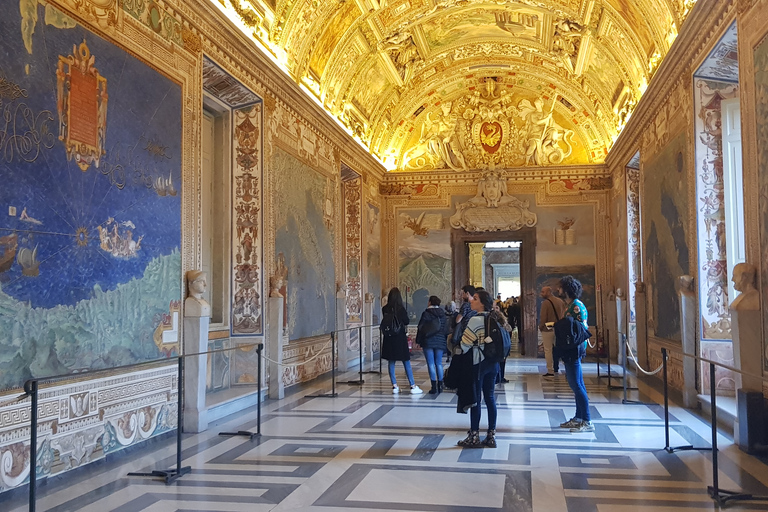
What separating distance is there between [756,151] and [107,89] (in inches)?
302

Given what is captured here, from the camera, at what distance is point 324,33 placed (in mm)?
14312

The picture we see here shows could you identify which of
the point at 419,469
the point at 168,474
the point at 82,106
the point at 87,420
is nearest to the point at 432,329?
the point at 419,469

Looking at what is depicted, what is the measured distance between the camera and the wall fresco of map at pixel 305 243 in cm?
1309

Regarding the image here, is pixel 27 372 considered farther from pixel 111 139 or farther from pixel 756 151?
pixel 756 151

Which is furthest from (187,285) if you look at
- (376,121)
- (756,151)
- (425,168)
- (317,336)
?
(425,168)

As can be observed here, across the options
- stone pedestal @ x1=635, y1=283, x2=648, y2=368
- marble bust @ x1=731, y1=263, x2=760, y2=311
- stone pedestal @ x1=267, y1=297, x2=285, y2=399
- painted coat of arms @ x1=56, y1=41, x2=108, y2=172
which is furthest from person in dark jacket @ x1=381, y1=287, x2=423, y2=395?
painted coat of arms @ x1=56, y1=41, x2=108, y2=172

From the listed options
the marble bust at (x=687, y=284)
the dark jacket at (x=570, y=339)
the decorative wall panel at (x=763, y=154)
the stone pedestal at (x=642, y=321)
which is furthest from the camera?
the stone pedestal at (x=642, y=321)

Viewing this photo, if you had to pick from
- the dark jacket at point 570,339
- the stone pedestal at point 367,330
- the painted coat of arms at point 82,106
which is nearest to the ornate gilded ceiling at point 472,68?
the painted coat of arms at point 82,106

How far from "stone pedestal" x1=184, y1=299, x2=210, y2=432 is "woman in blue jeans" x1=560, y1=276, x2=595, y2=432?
15.7ft

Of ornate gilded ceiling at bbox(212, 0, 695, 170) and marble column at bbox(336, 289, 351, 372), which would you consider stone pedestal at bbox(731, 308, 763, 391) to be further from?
marble column at bbox(336, 289, 351, 372)

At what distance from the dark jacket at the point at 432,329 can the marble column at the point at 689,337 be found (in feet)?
12.9

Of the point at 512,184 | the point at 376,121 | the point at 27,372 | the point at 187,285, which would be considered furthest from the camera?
the point at 512,184

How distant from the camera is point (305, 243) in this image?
14422 millimetres

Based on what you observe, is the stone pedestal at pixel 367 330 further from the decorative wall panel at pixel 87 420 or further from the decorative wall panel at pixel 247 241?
the decorative wall panel at pixel 87 420
